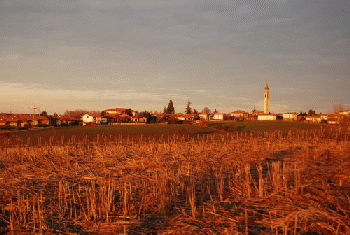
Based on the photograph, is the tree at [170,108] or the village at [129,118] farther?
the tree at [170,108]

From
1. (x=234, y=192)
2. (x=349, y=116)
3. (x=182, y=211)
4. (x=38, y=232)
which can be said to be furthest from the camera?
(x=349, y=116)

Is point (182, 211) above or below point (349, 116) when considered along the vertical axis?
below

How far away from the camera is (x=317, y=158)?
12336 millimetres

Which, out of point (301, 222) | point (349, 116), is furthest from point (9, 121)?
point (301, 222)

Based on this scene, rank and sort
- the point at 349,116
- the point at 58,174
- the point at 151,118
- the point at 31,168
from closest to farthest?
the point at 58,174 → the point at 31,168 → the point at 349,116 → the point at 151,118

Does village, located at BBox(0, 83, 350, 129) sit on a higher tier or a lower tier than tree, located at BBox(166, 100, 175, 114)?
lower

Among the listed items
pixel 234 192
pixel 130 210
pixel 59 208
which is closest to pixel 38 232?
pixel 59 208

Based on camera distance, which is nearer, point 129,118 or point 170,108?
point 129,118

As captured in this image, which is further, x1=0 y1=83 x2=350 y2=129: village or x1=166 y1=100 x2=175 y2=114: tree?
x1=166 y1=100 x2=175 y2=114: tree

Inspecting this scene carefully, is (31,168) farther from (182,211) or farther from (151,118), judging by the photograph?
(151,118)

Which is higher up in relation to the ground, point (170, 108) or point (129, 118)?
point (170, 108)

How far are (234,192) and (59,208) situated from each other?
4120 mm

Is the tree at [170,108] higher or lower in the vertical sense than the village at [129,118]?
higher

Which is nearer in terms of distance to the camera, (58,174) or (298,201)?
(298,201)
